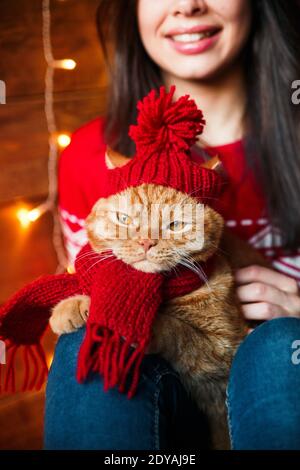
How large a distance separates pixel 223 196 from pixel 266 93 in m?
0.29

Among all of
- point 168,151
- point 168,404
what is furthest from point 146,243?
point 168,404

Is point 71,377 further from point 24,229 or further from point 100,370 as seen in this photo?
point 24,229

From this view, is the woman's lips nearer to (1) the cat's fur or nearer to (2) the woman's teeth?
(2) the woman's teeth

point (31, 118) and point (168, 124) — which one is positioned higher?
point (31, 118)

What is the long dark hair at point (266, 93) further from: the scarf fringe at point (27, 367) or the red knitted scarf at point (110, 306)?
the scarf fringe at point (27, 367)

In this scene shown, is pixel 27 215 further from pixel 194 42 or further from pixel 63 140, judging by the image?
pixel 194 42

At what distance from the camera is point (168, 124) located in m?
0.81

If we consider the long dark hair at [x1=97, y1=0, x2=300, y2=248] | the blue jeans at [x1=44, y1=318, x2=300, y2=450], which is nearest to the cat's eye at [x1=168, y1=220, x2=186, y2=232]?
the blue jeans at [x1=44, y1=318, x2=300, y2=450]

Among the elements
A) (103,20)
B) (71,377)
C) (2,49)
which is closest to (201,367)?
(71,377)

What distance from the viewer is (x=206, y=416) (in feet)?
3.10

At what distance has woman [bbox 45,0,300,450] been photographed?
0.87 meters

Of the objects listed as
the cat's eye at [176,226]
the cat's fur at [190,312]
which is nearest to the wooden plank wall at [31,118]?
the cat's fur at [190,312]

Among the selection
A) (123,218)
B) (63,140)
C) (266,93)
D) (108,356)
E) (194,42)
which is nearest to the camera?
(108,356)
